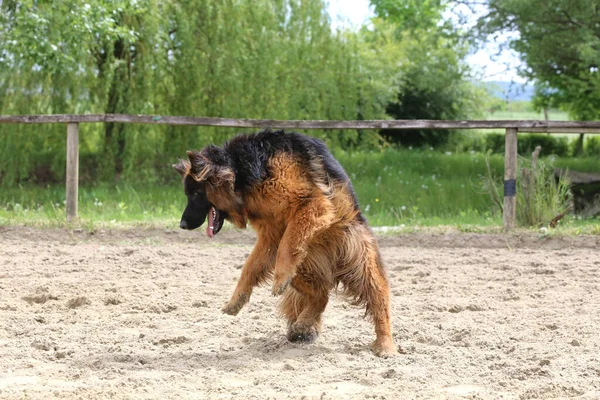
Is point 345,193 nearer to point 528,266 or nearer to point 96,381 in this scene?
point 96,381

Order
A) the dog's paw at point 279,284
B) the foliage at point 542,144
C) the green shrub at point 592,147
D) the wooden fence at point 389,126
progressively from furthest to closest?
1. the foliage at point 542,144
2. the green shrub at point 592,147
3. the wooden fence at point 389,126
4. the dog's paw at point 279,284

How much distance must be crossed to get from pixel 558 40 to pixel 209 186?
50.4 feet

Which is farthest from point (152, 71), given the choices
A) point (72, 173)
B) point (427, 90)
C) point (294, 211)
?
point (294, 211)

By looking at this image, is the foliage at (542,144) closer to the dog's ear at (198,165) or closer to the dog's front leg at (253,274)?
the dog's front leg at (253,274)

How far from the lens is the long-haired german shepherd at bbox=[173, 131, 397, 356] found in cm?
518

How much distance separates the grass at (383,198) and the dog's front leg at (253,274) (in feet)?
19.3

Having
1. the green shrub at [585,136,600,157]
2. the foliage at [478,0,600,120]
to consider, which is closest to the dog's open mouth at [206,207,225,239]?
the foliage at [478,0,600,120]

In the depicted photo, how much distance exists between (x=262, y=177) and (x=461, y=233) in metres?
6.21

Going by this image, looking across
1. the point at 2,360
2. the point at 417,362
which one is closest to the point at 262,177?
the point at 417,362

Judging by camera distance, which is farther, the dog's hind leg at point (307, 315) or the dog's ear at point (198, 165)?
the dog's hind leg at point (307, 315)

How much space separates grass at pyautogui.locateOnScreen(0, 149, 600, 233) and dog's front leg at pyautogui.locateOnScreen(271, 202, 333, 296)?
623 cm

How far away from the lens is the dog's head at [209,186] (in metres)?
5.30

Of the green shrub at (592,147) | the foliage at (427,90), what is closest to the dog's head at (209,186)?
the foliage at (427,90)

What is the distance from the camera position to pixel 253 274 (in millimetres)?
5320
